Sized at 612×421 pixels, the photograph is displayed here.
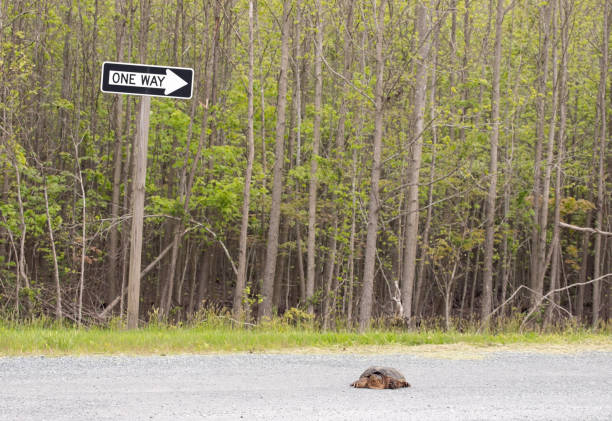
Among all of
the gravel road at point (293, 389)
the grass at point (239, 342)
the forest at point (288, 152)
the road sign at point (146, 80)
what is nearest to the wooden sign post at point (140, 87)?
the road sign at point (146, 80)

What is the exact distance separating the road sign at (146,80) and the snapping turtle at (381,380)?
3.93 meters

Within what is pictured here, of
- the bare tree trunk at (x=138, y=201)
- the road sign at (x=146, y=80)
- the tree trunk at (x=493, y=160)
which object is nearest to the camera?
the road sign at (x=146, y=80)

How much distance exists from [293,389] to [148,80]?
420 cm

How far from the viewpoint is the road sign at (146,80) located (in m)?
7.80

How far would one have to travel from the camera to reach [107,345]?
6.92 metres

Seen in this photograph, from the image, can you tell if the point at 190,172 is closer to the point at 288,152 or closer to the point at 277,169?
the point at 277,169

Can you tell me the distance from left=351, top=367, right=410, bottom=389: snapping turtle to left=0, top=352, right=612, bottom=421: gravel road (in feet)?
0.35

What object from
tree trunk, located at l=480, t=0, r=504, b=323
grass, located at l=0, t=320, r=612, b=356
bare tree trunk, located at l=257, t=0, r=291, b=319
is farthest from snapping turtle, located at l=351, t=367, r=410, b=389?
tree trunk, located at l=480, t=0, r=504, b=323

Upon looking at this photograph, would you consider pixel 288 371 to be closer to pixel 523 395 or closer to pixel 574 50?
pixel 523 395

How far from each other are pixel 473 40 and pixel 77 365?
22.4m

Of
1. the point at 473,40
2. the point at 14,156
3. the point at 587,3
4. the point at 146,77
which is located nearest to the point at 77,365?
the point at 146,77

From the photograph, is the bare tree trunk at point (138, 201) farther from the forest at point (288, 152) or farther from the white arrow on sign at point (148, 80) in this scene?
the forest at point (288, 152)

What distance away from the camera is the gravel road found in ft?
14.6

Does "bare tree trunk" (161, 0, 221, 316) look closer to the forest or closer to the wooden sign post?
the forest
